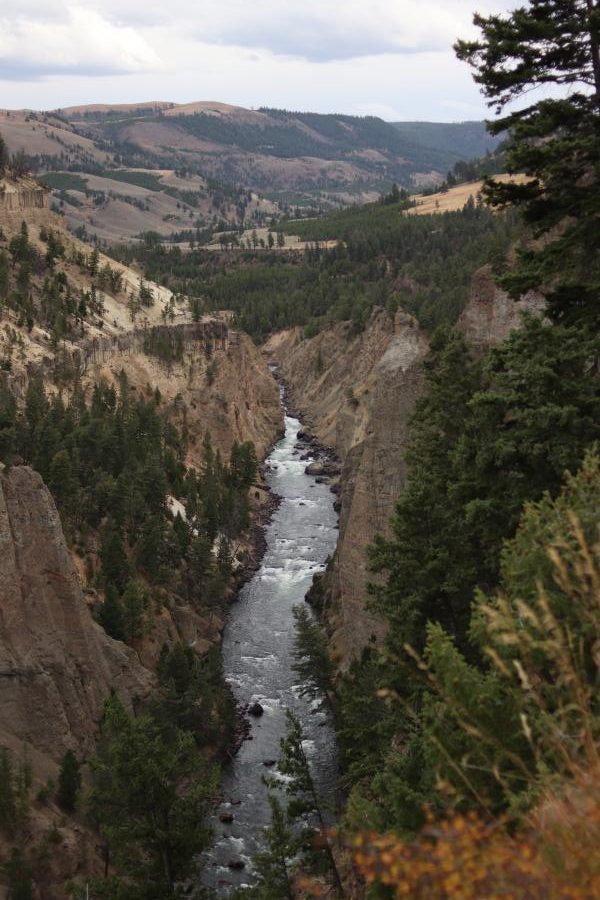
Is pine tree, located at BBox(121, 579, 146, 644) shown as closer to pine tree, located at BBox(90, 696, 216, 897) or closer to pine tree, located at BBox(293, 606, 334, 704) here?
pine tree, located at BBox(293, 606, 334, 704)

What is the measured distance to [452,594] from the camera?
20.8m

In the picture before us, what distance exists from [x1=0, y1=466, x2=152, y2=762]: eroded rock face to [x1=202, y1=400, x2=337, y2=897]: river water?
6.93 m

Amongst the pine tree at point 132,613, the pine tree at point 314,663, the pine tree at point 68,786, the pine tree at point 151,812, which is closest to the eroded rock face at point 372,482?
the pine tree at point 314,663

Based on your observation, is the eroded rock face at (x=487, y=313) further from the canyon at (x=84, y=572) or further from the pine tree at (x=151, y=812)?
the pine tree at (x=151, y=812)

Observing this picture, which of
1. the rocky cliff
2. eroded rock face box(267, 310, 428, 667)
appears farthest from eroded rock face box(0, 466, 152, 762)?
the rocky cliff

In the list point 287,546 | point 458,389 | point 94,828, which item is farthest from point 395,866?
point 287,546

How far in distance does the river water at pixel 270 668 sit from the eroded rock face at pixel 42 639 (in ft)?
22.7

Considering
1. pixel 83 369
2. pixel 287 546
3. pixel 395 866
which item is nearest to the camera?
pixel 395 866

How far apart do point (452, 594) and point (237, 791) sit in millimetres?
22849

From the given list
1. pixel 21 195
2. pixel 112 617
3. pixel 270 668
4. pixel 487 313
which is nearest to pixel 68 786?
pixel 112 617

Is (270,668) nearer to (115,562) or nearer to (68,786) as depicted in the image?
(115,562)

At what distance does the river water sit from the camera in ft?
117

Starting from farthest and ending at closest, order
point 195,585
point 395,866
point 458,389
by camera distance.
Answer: point 195,585, point 458,389, point 395,866

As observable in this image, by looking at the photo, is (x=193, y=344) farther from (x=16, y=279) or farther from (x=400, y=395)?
(x=400, y=395)
